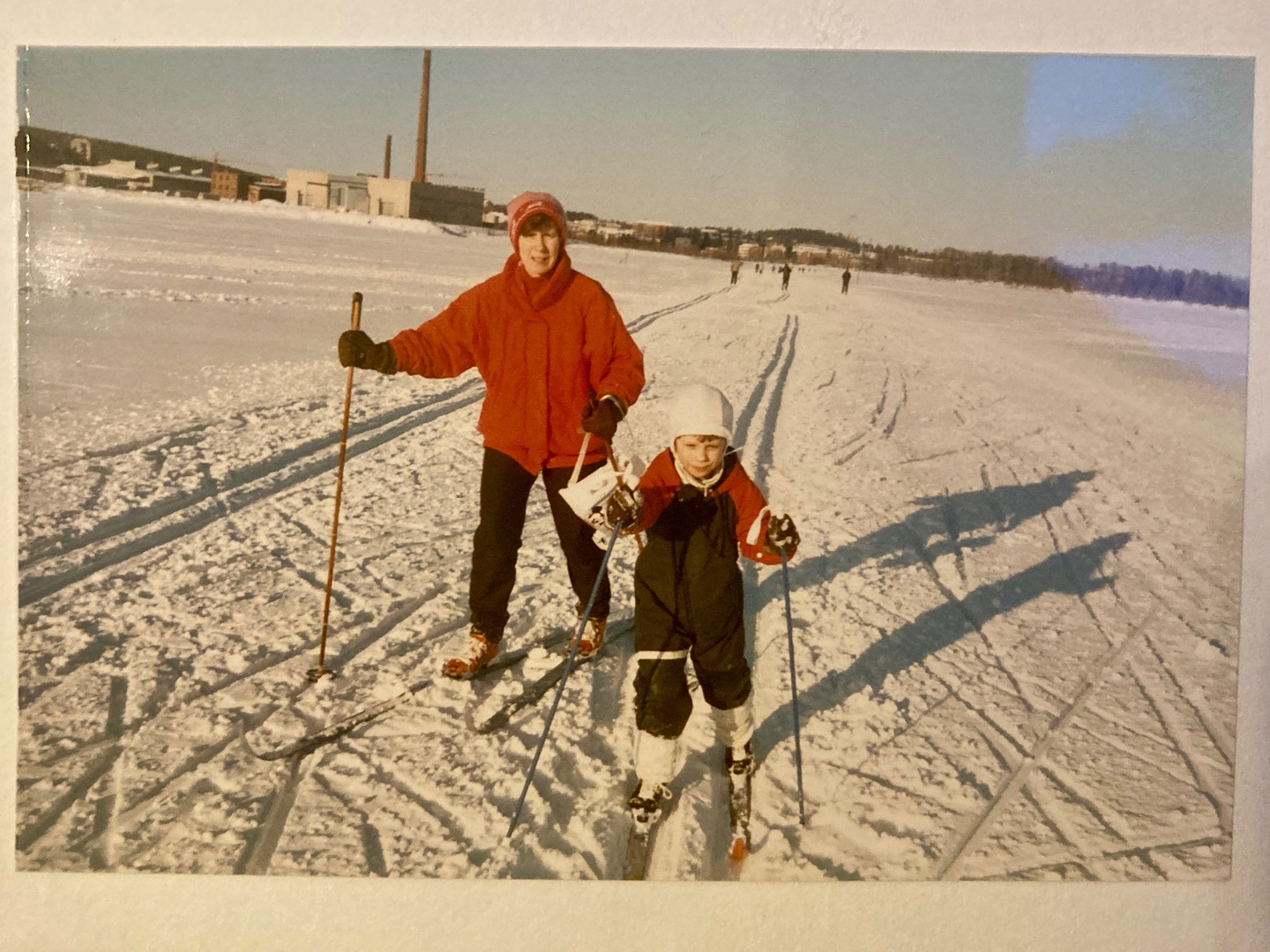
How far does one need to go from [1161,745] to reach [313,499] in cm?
309

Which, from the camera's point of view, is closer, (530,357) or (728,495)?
(728,495)

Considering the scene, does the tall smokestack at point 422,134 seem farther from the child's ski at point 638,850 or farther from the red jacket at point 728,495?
the child's ski at point 638,850

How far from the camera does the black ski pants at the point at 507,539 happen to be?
2879mm

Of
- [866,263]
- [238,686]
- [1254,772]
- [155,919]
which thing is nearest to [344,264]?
[238,686]

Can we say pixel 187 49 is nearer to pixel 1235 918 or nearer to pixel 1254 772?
pixel 1254 772

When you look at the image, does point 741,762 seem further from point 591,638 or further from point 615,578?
point 615,578

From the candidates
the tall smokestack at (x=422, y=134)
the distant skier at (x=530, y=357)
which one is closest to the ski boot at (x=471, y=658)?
the distant skier at (x=530, y=357)

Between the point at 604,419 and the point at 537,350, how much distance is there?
13.5 inches

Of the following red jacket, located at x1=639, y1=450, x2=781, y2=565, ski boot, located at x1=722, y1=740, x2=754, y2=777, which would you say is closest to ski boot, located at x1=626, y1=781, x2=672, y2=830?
ski boot, located at x1=722, y1=740, x2=754, y2=777

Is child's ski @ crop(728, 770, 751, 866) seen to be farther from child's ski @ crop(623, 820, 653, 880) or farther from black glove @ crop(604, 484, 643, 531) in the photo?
black glove @ crop(604, 484, 643, 531)

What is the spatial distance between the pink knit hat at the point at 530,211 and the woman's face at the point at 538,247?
0.02 m

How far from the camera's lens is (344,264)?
3207 millimetres

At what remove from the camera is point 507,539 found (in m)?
2.91

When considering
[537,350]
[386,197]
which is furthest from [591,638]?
[386,197]
